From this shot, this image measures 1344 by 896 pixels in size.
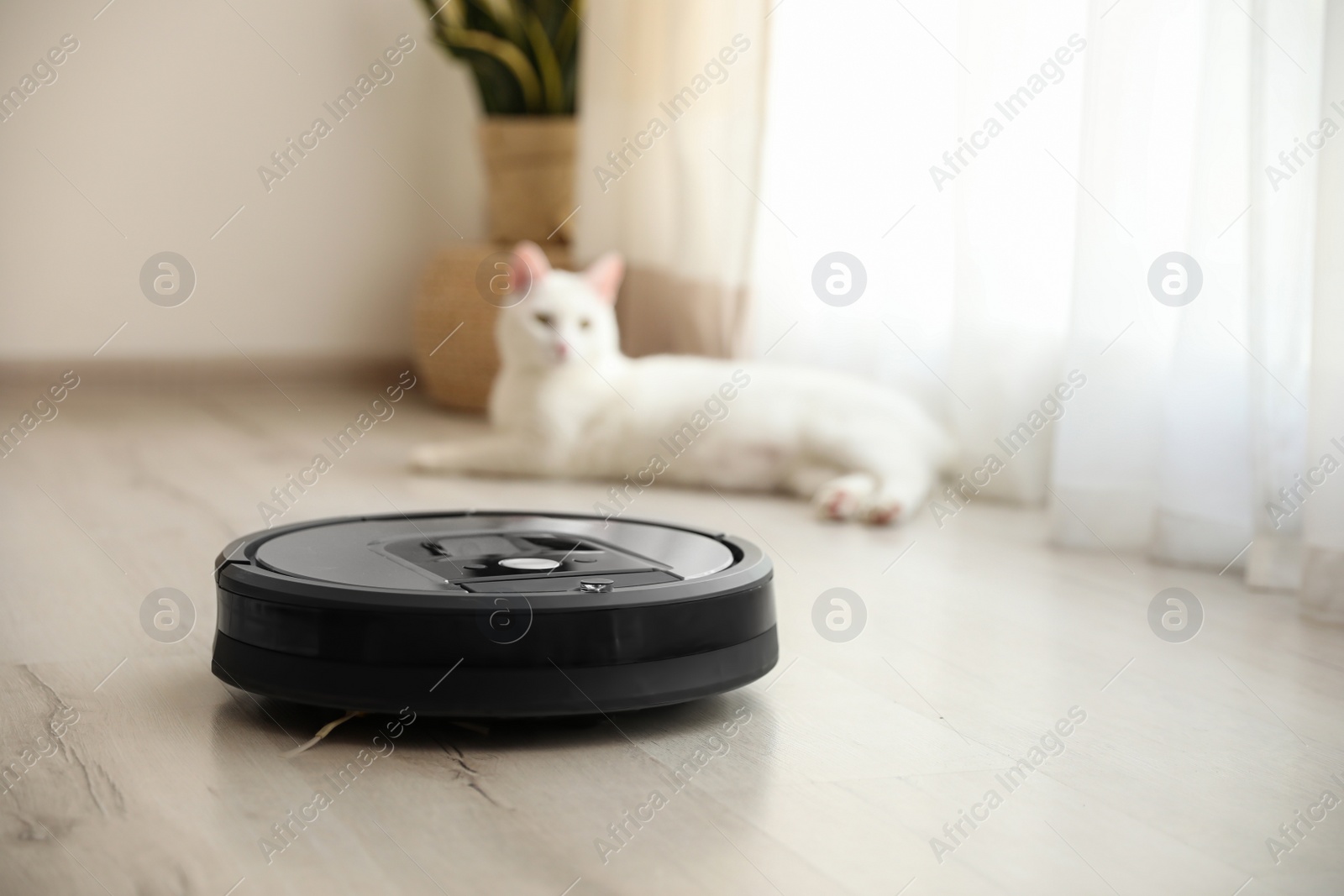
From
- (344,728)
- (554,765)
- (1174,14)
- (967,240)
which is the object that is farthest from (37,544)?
(1174,14)

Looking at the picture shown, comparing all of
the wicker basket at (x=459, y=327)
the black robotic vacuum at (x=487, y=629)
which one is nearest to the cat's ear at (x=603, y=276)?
the wicker basket at (x=459, y=327)

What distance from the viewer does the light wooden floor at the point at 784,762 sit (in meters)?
0.73

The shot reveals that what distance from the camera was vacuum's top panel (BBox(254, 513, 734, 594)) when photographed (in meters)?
0.95

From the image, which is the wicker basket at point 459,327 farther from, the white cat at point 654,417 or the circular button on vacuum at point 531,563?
the circular button on vacuum at point 531,563

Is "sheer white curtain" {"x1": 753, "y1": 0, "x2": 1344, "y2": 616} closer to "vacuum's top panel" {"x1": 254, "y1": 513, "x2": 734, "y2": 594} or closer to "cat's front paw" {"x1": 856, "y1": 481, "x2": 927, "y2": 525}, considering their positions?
"cat's front paw" {"x1": 856, "y1": 481, "x2": 927, "y2": 525}

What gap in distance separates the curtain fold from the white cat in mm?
432

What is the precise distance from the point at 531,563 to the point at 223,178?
2.53m

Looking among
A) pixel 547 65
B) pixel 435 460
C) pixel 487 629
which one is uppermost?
pixel 547 65

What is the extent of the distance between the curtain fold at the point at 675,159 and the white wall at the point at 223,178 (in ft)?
2.46

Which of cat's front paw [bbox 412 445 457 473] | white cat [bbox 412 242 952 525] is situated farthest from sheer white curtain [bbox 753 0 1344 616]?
cat's front paw [bbox 412 445 457 473]

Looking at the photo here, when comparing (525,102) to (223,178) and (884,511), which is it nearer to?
(223,178)

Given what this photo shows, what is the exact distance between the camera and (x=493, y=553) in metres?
1.04

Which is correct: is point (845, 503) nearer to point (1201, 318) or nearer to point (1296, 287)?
point (1201, 318)

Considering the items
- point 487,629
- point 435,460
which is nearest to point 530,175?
point 435,460
